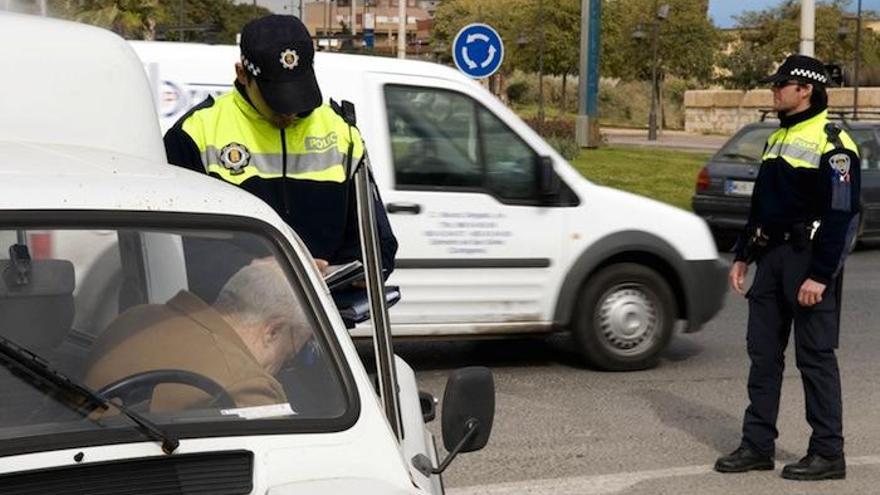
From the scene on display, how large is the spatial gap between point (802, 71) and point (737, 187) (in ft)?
33.1

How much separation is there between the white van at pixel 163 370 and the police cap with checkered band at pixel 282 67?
0.73 m

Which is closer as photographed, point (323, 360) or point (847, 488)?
point (323, 360)

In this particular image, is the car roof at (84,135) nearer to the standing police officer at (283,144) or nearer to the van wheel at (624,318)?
the standing police officer at (283,144)

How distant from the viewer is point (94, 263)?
307cm

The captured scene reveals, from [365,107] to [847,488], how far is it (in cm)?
351

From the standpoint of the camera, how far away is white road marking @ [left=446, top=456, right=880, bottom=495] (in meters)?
6.30

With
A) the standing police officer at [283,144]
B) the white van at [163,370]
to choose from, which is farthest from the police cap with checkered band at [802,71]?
the white van at [163,370]

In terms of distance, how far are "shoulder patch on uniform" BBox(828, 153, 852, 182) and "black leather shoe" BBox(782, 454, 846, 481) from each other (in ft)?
4.26

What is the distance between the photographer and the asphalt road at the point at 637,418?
6519 millimetres

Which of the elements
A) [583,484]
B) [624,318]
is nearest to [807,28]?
[624,318]

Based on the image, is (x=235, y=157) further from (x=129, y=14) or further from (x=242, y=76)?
(x=129, y=14)

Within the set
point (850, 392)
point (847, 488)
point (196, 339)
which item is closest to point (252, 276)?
point (196, 339)

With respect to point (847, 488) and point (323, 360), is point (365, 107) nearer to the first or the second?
point (847, 488)

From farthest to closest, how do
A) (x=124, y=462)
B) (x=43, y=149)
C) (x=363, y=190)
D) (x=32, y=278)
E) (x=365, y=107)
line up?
(x=365, y=107) < (x=43, y=149) < (x=363, y=190) < (x=32, y=278) < (x=124, y=462)
